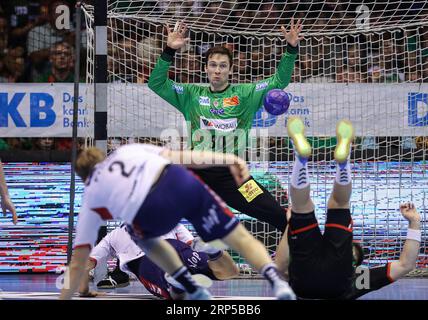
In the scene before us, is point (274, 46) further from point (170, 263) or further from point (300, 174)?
point (170, 263)

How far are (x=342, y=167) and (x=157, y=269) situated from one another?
1.73 metres

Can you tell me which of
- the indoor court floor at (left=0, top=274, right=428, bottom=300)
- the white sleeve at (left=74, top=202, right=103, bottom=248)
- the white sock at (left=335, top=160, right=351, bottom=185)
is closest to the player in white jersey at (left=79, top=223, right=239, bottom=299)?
the indoor court floor at (left=0, top=274, right=428, bottom=300)

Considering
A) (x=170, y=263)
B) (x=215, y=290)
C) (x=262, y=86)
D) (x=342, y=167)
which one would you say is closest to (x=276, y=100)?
(x=262, y=86)

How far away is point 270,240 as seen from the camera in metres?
10.7

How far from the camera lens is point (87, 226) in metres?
6.01

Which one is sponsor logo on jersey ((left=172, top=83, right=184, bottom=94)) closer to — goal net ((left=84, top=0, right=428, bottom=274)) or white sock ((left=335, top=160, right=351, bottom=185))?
goal net ((left=84, top=0, right=428, bottom=274))

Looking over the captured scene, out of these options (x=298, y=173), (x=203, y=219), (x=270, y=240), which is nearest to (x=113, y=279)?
(x=270, y=240)

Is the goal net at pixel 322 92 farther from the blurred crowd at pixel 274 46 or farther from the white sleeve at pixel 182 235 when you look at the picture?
the white sleeve at pixel 182 235

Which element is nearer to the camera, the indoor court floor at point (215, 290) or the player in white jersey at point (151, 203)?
the player in white jersey at point (151, 203)

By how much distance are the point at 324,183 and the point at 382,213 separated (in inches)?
29.5

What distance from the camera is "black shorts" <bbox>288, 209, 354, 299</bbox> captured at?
712cm

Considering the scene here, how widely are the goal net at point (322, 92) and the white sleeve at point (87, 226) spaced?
15.7 ft

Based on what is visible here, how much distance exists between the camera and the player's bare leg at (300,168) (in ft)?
22.4

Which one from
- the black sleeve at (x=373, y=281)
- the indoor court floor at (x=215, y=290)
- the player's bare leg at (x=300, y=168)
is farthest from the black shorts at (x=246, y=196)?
the player's bare leg at (x=300, y=168)
